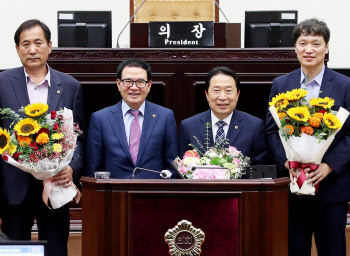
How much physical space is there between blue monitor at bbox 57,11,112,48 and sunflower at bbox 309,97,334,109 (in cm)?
152

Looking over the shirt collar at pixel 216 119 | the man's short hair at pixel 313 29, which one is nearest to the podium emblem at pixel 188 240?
the shirt collar at pixel 216 119

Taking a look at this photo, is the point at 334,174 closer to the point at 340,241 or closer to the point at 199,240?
the point at 340,241

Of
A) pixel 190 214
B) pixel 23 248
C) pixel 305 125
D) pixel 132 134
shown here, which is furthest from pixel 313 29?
pixel 23 248

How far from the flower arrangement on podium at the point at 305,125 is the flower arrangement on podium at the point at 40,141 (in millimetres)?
845

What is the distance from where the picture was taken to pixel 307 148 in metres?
2.65

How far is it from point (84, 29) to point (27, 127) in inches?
50.5

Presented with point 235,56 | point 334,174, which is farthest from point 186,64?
point 334,174

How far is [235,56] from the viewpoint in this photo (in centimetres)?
368

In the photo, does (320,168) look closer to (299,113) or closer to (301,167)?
(301,167)

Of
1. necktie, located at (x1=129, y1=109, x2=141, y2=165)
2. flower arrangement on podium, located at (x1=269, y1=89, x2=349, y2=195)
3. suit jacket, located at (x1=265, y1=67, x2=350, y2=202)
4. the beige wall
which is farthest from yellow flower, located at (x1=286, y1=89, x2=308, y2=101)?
the beige wall

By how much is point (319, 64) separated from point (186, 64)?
0.94 m

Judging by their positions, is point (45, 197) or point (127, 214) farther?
point (45, 197)

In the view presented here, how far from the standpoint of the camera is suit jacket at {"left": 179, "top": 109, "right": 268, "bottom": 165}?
9.69 ft

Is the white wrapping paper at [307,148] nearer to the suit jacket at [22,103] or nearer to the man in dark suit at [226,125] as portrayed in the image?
the man in dark suit at [226,125]
